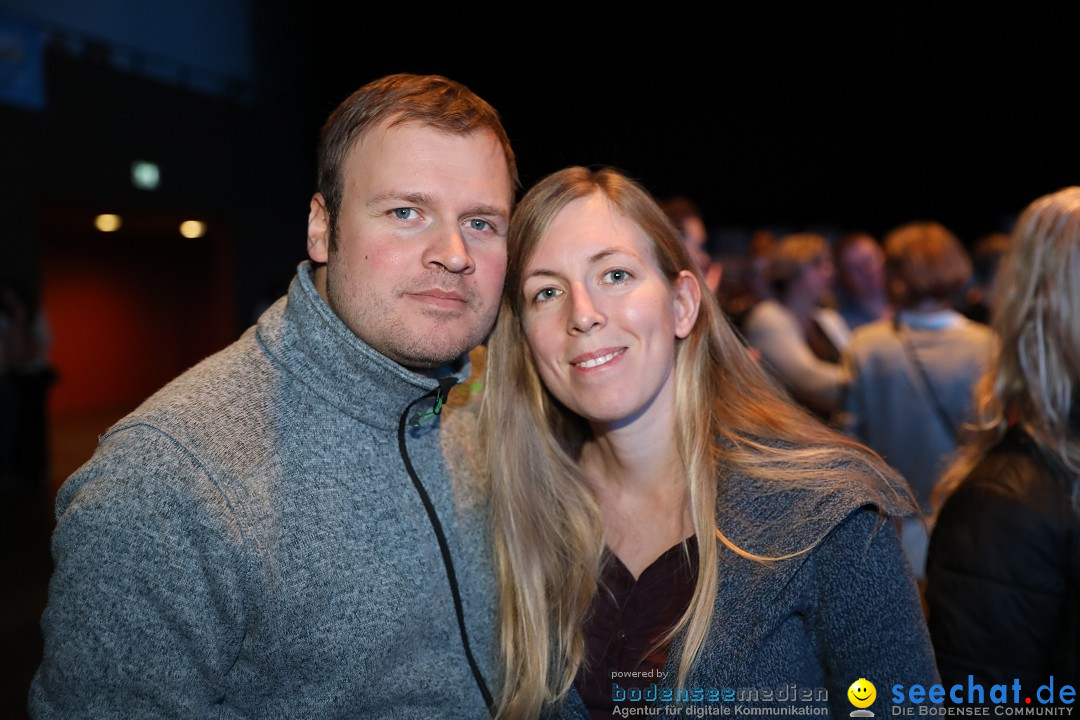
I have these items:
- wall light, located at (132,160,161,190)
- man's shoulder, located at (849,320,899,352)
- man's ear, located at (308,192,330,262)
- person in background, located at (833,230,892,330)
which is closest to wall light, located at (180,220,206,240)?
wall light, located at (132,160,161,190)

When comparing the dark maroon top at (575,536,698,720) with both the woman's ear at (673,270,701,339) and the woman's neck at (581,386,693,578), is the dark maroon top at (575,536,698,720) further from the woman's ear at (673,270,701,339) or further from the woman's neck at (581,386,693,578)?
the woman's ear at (673,270,701,339)

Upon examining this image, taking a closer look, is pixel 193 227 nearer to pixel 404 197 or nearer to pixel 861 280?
pixel 861 280

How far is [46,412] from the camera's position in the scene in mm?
7742

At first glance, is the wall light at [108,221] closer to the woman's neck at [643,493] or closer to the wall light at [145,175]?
the wall light at [145,175]

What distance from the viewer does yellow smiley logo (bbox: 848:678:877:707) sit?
4.62ft

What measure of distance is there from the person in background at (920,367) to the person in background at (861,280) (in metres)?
1.07

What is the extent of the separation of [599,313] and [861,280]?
3498 mm

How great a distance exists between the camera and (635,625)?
159 cm

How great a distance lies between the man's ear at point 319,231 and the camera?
5.31 feet

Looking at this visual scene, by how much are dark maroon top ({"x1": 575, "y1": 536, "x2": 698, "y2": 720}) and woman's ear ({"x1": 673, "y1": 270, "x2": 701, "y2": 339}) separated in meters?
0.47

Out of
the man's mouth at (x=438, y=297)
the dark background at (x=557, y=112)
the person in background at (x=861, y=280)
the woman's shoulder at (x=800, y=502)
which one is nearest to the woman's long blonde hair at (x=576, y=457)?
the woman's shoulder at (x=800, y=502)

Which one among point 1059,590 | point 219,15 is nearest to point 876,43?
point 219,15

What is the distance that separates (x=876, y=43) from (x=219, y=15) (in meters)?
9.68

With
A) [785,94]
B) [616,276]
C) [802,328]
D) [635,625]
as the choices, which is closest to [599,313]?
[616,276]
